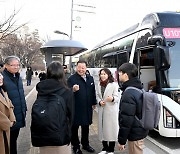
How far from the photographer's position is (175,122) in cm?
584

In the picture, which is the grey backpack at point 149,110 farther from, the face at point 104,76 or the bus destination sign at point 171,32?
the bus destination sign at point 171,32

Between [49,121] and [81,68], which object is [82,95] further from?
[49,121]

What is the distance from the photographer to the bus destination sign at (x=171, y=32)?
6156 mm

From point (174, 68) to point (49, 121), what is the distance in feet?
12.4

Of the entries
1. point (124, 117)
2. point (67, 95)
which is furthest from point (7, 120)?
point (124, 117)

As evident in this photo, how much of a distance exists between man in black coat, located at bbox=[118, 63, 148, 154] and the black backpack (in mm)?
730

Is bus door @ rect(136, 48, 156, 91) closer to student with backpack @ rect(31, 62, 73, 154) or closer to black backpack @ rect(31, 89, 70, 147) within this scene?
student with backpack @ rect(31, 62, 73, 154)

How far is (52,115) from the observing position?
319cm

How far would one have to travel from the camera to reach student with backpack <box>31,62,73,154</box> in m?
3.21

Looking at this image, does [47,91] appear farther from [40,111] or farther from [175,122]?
[175,122]

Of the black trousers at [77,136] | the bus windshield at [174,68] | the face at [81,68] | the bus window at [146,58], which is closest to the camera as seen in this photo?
the face at [81,68]

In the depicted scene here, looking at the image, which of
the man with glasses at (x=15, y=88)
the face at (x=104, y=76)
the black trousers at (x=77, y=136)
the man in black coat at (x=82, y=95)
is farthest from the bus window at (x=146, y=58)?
the man with glasses at (x=15, y=88)

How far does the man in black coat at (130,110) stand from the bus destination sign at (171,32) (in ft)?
9.95

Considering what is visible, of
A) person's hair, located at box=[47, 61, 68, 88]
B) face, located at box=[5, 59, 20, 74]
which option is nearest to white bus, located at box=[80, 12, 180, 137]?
person's hair, located at box=[47, 61, 68, 88]
